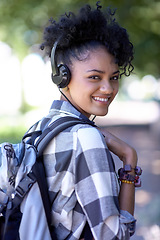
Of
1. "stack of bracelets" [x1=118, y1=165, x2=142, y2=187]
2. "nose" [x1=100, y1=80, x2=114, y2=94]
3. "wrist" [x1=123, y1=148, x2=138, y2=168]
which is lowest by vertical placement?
"stack of bracelets" [x1=118, y1=165, x2=142, y2=187]

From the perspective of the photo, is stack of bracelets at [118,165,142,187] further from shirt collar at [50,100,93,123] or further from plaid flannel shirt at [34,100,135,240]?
shirt collar at [50,100,93,123]

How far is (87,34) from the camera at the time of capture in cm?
187

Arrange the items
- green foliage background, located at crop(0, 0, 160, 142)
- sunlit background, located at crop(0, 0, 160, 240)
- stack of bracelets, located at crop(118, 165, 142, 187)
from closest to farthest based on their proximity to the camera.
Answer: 1. stack of bracelets, located at crop(118, 165, 142, 187)
2. sunlit background, located at crop(0, 0, 160, 240)
3. green foliage background, located at crop(0, 0, 160, 142)

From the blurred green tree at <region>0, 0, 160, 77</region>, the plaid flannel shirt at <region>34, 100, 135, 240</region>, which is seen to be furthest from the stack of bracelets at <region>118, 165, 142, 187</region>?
the blurred green tree at <region>0, 0, 160, 77</region>

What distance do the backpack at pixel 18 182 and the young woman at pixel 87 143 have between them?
0.14ft

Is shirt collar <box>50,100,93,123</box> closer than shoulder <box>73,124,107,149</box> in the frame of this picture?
No

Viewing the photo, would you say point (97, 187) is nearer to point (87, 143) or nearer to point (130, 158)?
point (87, 143)

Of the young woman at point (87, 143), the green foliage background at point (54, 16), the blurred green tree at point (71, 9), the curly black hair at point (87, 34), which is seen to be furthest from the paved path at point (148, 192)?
the blurred green tree at point (71, 9)

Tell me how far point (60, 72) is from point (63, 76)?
0.04 m

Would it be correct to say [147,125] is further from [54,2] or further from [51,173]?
A: [51,173]

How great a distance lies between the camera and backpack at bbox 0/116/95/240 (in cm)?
158

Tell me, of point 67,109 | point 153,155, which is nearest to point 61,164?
point 67,109

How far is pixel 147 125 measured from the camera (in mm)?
17016

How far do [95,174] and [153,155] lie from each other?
868cm
